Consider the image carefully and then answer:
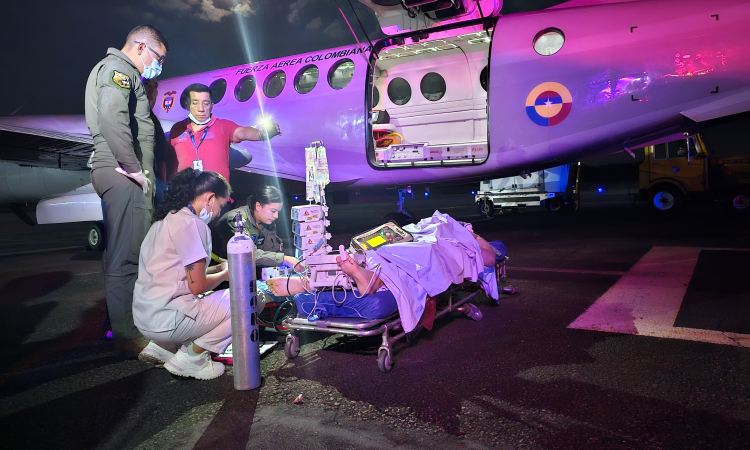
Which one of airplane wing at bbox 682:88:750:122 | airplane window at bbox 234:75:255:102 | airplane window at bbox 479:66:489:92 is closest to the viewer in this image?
airplane wing at bbox 682:88:750:122

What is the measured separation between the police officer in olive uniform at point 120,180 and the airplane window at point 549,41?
606 cm

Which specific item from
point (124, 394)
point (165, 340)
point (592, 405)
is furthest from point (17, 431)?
point (592, 405)

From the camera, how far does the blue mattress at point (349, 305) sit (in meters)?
3.43

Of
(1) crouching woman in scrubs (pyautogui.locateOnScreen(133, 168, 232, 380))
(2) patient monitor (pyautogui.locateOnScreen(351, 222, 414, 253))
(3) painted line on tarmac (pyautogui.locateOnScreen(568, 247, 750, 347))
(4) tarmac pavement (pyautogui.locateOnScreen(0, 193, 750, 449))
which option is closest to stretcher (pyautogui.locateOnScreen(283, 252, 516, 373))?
(4) tarmac pavement (pyautogui.locateOnScreen(0, 193, 750, 449))

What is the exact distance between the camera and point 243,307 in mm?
3084

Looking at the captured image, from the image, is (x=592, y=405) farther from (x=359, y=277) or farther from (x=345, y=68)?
(x=345, y=68)

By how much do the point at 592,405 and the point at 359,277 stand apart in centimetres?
168

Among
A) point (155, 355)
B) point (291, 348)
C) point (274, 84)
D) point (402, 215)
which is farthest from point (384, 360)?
point (274, 84)

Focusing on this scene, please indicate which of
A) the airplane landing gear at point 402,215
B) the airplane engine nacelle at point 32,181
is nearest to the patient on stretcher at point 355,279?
the airplane landing gear at point 402,215

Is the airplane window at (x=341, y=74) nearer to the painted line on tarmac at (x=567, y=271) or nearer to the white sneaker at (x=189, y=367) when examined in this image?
the painted line on tarmac at (x=567, y=271)

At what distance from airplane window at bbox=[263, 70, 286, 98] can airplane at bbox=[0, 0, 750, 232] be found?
0.03m

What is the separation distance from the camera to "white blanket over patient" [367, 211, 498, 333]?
3.45 metres

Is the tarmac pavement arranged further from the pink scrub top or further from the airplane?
the airplane

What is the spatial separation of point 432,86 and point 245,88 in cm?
450
